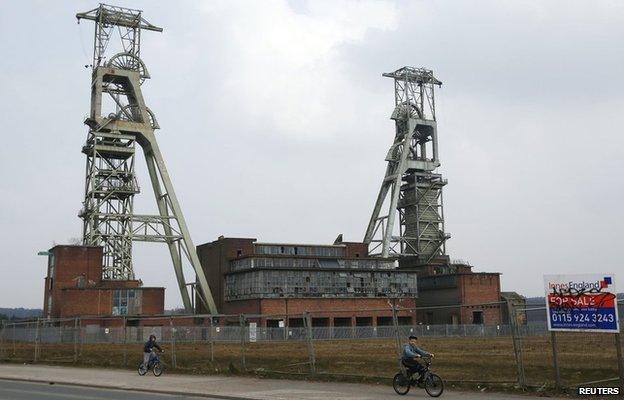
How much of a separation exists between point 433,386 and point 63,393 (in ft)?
35.1

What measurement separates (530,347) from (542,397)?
20719 millimetres

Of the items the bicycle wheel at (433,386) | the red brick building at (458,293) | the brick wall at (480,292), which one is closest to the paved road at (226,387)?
the bicycle wheel at (433,386)

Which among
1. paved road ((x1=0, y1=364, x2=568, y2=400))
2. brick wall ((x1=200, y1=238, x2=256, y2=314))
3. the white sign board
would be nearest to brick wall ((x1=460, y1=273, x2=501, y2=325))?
brick wall ((x1=200, y1=238, x2=256, y2=314))

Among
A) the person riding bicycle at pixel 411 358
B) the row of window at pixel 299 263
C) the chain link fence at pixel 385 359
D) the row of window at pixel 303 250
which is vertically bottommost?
the chain link fence at pixel 385 359

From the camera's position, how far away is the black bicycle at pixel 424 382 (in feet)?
54.3

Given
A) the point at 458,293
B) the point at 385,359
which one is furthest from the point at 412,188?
the point at 385,359

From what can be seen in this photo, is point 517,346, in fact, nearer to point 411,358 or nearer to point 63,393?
point 411,358

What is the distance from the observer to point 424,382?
16750 mm

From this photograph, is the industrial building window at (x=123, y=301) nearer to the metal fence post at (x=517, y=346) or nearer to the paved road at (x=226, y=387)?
the paved road at (x=226, y=387)

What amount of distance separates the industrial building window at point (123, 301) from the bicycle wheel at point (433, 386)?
58.1 m

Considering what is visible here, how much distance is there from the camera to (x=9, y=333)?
61719 millimetres

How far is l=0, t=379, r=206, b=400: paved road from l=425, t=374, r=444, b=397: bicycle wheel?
6.14 metres

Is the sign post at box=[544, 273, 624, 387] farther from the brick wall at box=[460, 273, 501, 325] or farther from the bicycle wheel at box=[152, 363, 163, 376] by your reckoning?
the brick wall at box=[460, 273, 501, 325]

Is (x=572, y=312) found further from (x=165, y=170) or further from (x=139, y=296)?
(x=165, y=170)
